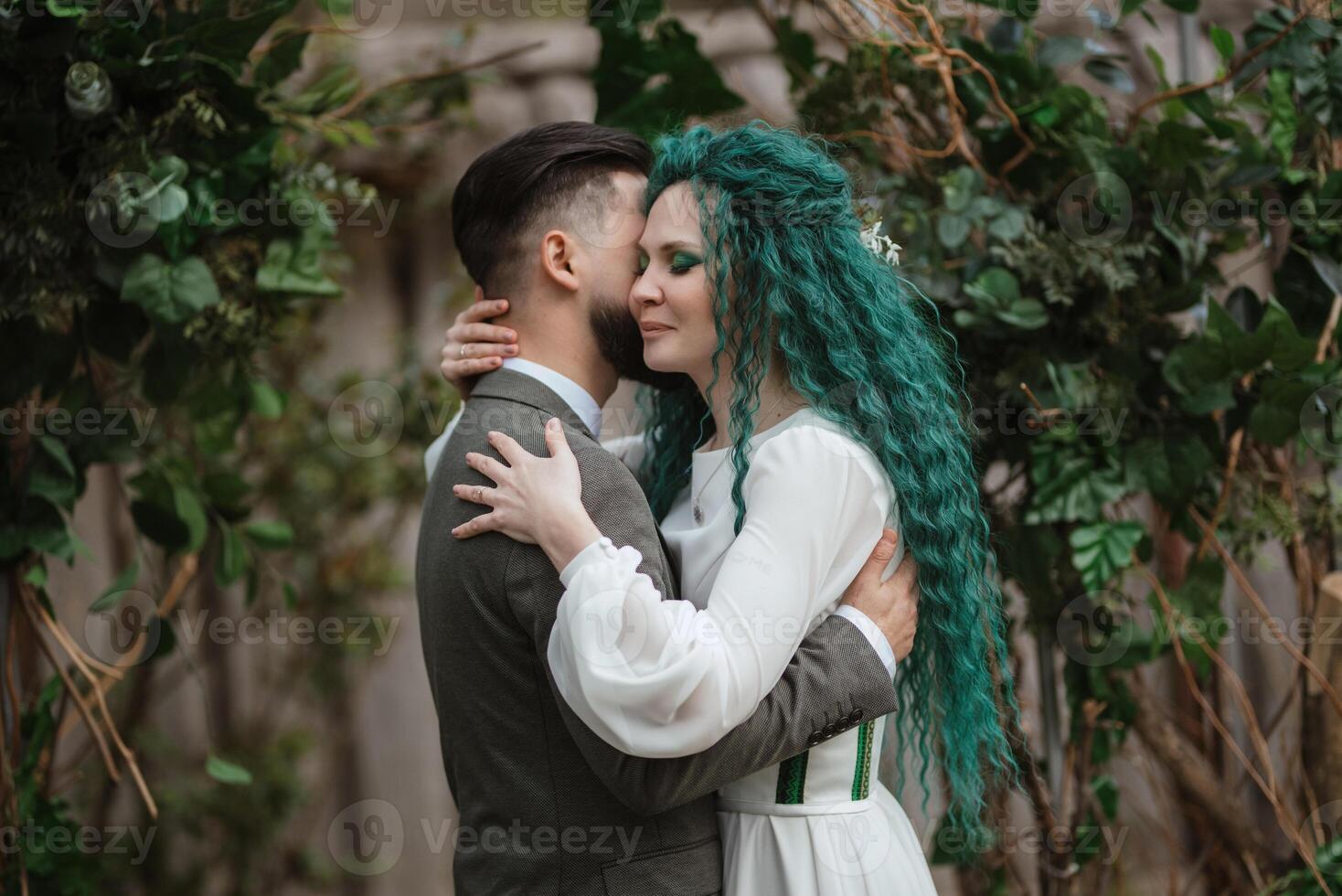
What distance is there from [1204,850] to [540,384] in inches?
68.9

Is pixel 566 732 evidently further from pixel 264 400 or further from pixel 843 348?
pixel 264 400

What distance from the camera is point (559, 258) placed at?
1.78 meters

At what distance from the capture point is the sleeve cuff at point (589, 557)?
140 centimetres

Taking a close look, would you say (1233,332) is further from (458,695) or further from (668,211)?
(458,695)

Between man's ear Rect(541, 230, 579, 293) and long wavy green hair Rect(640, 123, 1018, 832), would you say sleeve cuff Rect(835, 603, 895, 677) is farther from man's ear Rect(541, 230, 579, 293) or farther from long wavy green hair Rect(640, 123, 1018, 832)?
man's ear Rect(541, 230, 579, 293)

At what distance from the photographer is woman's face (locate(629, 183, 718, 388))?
1635mm

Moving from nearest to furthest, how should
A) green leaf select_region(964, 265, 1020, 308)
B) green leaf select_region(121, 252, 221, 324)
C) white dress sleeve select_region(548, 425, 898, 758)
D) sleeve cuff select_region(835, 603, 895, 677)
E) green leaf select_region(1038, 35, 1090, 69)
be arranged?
white dress sleeve select_region(548, 425, 898, 758) < sleeve cuff select_region(835, 603, 895, 677) < green leaf select_region(121, 252, 221, 324) < green leaf select_region(964, 265, 1020, 308) < green leaf select_region(1038, 35, 1090, 69)

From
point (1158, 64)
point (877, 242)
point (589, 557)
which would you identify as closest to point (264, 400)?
point (589, 557)

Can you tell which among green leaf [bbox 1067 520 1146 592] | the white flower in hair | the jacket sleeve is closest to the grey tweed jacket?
the jacket sleeve

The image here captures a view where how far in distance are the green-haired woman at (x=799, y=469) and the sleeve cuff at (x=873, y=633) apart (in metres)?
0.03

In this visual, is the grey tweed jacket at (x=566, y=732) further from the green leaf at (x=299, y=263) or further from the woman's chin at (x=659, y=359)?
the green leaf at (x=299, y=263)

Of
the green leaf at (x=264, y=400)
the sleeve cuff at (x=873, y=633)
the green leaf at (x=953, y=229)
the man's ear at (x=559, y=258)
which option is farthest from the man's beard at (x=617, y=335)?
the green leaf at (x=264, y=400)

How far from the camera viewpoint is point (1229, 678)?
7.69 ft

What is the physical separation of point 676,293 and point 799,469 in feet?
1.05
